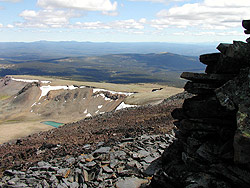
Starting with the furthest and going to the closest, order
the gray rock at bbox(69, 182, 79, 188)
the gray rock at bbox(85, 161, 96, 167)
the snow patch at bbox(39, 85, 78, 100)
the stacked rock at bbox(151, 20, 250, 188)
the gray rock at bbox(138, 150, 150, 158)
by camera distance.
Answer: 1. the snow patch at bbox(39, 85, 78, 100)
2. the gray rock at bbox(138, 150, 150, 158)
3. the gray rock at bbox(85, 161, 96, 167)
4. the gray rock at bbox(69, 182, 79, 188)
5. the stacked rock at bbox(151, 20, 250, 188)

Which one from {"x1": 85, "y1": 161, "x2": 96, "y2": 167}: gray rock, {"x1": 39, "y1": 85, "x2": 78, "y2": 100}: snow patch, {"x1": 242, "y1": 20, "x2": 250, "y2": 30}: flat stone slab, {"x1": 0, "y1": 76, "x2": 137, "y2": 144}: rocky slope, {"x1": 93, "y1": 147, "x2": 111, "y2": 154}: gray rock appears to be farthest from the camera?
{"x1": 39, "y1": 85, "x2": 78, "y2": 100}: snow patch

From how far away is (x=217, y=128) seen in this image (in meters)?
12.7

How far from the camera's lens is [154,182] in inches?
558

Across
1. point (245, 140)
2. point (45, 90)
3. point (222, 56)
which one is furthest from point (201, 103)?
point (45, 90)

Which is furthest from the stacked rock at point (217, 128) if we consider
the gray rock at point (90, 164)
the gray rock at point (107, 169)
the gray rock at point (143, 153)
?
the gray rock at point (90, 164)

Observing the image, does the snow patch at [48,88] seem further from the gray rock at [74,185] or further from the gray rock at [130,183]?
the gray rock at [130,183]

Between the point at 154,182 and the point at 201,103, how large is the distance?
4.95 metres

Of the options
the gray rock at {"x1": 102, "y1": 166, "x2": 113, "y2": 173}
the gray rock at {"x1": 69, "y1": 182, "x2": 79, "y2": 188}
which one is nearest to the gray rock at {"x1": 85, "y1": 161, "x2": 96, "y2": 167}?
the gray rock at {"x1": 102, "y1": 166, "x2": 113, "y2": 173}

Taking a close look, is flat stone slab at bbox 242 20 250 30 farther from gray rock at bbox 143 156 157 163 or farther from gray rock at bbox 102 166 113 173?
gray rock at bbox 102 166 113 173

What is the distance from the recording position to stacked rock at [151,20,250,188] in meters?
11.1

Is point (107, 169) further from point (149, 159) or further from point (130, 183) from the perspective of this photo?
point (149, 159)

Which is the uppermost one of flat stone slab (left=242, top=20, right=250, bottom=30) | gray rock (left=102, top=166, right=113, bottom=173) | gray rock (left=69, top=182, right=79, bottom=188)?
flat stone slab (left=242, top=20, right=250, bottom=30)

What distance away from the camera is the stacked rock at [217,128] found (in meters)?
11.1

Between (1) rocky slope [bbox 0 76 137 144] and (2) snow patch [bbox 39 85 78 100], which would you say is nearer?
(1) rocky slope [bbox 0 76 137 144]
